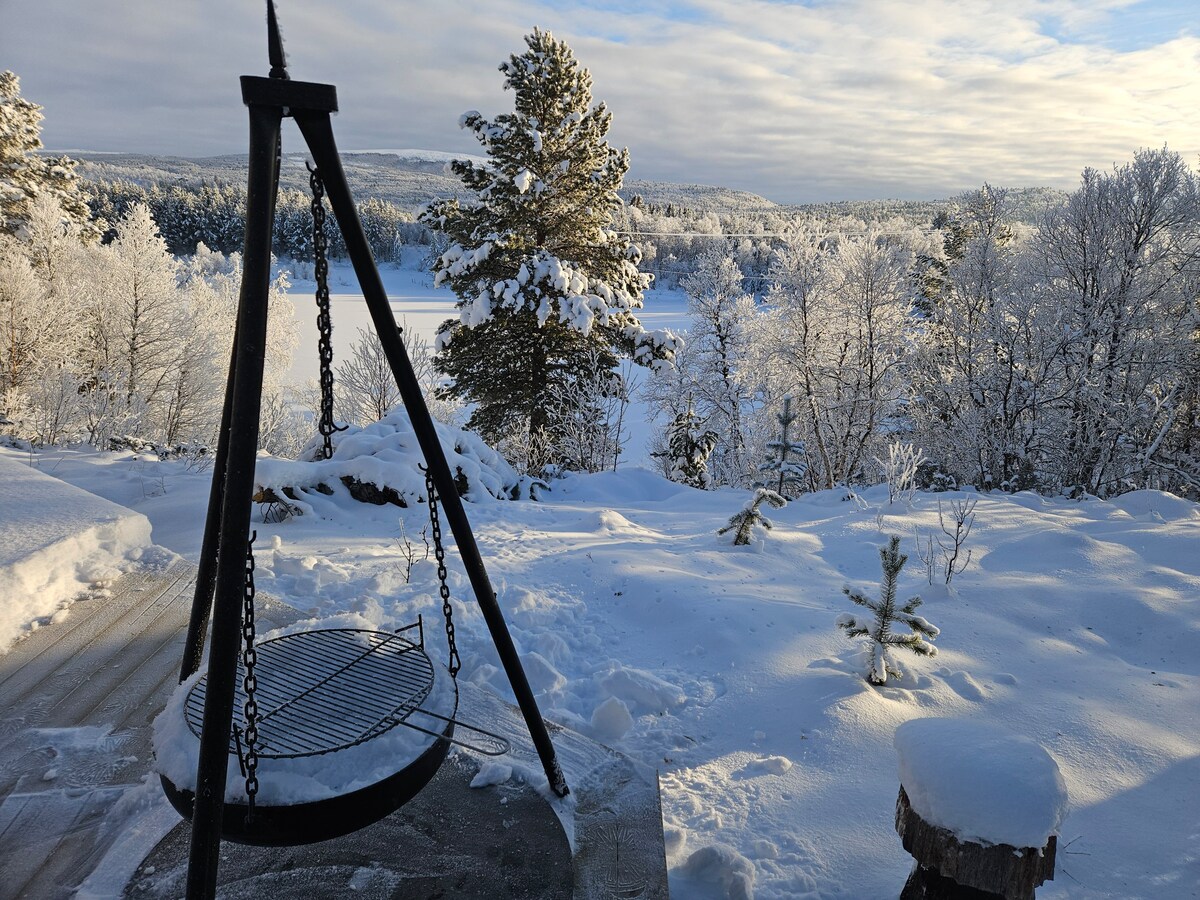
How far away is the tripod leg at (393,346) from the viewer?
2004 mm

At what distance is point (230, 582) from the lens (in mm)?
1714

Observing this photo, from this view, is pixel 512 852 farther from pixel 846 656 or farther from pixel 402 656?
pixel 846 656

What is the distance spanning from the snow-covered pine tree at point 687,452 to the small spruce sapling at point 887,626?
35.7ft

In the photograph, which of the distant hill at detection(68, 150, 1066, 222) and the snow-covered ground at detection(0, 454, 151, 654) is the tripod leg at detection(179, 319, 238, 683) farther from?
the distant hill at detection(68, 150, 1066, 222)

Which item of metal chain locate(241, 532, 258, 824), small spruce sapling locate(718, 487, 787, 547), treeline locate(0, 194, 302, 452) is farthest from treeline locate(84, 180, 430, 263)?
metal chain locate(241, 532, 258, 824)

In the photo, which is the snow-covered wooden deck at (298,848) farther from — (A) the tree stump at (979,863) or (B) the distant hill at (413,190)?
(B) the distant hill at (413,190)

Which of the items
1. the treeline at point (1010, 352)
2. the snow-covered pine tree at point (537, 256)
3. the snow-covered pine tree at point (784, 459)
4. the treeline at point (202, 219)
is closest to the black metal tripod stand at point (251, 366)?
the snow-covered pine tree at point (784, 459)

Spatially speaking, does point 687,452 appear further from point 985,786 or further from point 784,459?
point 985,786

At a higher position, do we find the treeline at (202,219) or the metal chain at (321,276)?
the treeline at (202,219)

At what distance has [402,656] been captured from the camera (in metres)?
2.78

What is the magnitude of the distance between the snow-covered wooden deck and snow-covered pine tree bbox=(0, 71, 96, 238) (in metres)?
22.9

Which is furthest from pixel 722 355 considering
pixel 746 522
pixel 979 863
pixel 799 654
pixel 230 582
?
pixel 230 582

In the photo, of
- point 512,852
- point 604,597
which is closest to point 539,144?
point 604,597

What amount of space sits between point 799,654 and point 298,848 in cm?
305
